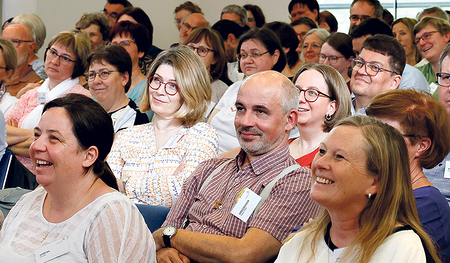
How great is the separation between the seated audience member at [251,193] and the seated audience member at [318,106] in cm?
45

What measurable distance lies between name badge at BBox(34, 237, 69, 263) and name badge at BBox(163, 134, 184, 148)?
3.61 feet

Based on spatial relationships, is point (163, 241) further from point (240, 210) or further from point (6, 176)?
point (6, 176)

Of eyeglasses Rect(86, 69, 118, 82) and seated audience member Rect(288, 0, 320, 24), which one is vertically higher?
seated audience member Rect(288, 0, 320, 24)

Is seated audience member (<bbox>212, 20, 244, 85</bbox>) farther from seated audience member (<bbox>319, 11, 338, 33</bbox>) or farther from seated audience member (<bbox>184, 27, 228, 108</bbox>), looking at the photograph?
seated audience member (<bbox>319, 11, 338, 33</bbox>)

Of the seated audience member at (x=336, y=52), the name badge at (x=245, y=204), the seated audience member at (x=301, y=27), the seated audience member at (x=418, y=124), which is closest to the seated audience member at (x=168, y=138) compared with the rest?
the name badge at (x=245, y=204)

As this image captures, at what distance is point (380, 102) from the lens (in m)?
2.04

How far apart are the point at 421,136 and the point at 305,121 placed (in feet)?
2.95

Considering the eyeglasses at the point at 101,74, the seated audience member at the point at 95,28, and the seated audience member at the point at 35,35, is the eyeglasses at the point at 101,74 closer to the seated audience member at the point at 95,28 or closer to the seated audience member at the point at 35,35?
the seated audience member at the point at 35,35

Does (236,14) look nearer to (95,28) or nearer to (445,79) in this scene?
(95,28)

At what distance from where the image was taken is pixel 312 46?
4.73 meters

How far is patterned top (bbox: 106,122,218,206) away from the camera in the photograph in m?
2.67

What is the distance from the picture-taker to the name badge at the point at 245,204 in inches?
83.3

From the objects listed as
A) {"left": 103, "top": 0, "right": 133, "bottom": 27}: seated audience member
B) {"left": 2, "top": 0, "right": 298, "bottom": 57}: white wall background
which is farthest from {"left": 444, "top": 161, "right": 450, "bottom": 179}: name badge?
{"left": 2, "top": 0, "right": 298, "bottom": 57}: white wall background

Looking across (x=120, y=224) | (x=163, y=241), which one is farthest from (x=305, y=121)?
(x=120, y=224)
